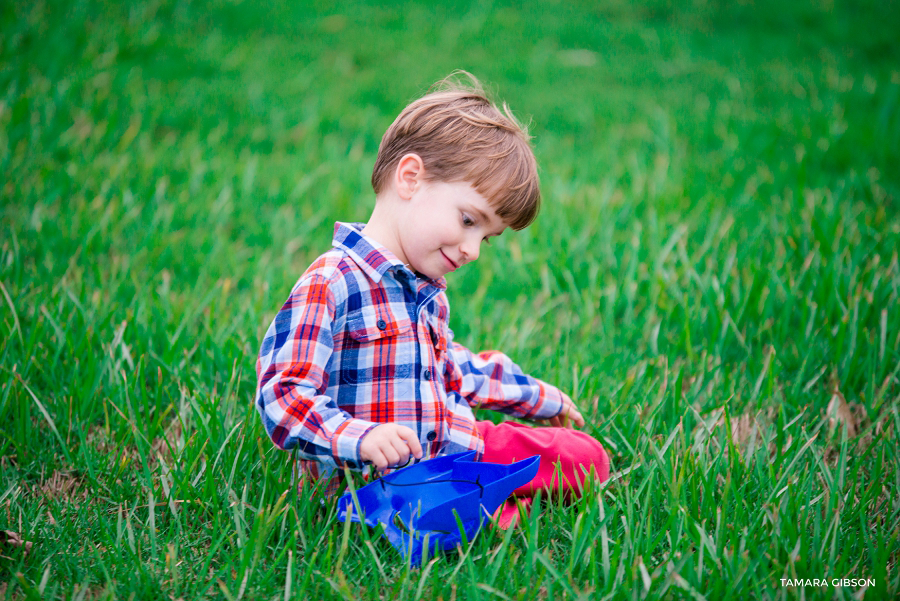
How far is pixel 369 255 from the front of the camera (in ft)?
4.77

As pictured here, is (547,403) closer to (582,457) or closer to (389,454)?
(582,457)

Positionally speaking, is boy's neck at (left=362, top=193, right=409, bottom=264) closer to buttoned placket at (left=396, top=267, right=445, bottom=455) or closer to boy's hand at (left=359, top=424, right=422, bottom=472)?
buttoned placket at (left=396, top=267, right=445, bottom=455)

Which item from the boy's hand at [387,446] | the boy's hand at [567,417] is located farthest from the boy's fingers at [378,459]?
the boy's hand at [567,417]

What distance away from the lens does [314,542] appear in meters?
1.39

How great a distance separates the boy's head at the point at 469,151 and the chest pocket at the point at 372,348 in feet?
1.03

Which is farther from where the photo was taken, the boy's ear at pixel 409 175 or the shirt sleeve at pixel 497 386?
the shirt sleeve at pixel 497 386

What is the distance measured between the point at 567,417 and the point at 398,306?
2.12 feet

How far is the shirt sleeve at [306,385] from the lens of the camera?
1306 millimetres

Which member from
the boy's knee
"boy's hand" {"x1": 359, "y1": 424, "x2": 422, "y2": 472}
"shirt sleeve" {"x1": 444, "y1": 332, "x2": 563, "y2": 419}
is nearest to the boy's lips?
"shirt sleeve" {"x1": 444, "y1": 332, "x2": 563, "y2": 419}

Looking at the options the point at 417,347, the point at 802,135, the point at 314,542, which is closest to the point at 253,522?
the point at 314,542

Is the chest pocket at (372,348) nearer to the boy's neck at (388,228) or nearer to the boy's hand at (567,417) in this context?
the boy's neck at (388,228)

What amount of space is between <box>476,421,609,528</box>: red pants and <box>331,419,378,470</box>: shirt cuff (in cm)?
47

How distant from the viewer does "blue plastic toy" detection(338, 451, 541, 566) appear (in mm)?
1346

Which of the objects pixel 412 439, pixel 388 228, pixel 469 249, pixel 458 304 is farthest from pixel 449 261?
pixel 458 304
